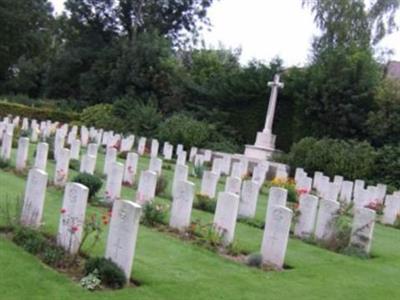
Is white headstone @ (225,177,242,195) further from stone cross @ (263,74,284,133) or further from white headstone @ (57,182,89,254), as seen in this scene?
stone cross @ (263,74,284,133)

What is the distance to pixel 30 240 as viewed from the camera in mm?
6934

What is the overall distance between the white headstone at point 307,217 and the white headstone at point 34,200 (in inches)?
172

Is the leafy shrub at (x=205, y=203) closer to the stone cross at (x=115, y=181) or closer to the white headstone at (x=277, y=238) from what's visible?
the stone cross at (x=115, y=181)

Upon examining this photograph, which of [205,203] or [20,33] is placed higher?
[20,33]

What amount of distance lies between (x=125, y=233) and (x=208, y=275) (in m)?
1.21

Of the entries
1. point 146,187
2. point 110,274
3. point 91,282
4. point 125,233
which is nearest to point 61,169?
point 146,187

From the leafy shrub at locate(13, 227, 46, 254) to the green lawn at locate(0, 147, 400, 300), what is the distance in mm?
125

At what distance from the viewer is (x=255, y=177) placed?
17.0 metres

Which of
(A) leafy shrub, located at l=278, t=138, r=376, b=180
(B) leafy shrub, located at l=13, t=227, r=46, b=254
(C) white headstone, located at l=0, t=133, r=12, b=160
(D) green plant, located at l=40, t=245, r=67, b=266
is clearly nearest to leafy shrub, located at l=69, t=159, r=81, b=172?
(C) white headstone, located at l=0, t=133, r=12, b=160

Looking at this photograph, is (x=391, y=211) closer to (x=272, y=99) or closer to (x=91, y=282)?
(x=91, y=282)

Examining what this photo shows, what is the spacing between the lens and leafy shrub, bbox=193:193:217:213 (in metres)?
11.4

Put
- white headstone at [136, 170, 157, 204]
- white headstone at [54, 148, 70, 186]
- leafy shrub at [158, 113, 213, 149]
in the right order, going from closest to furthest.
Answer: white headstone at [136, 170, 157, 204] → white headstone at [54, 148, 70, 186] → leafy shrub at [158, 113, 213, 149]

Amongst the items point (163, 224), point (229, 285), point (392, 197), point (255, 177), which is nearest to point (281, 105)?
point (255, 177)

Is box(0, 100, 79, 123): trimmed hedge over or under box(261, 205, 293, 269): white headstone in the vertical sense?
over
